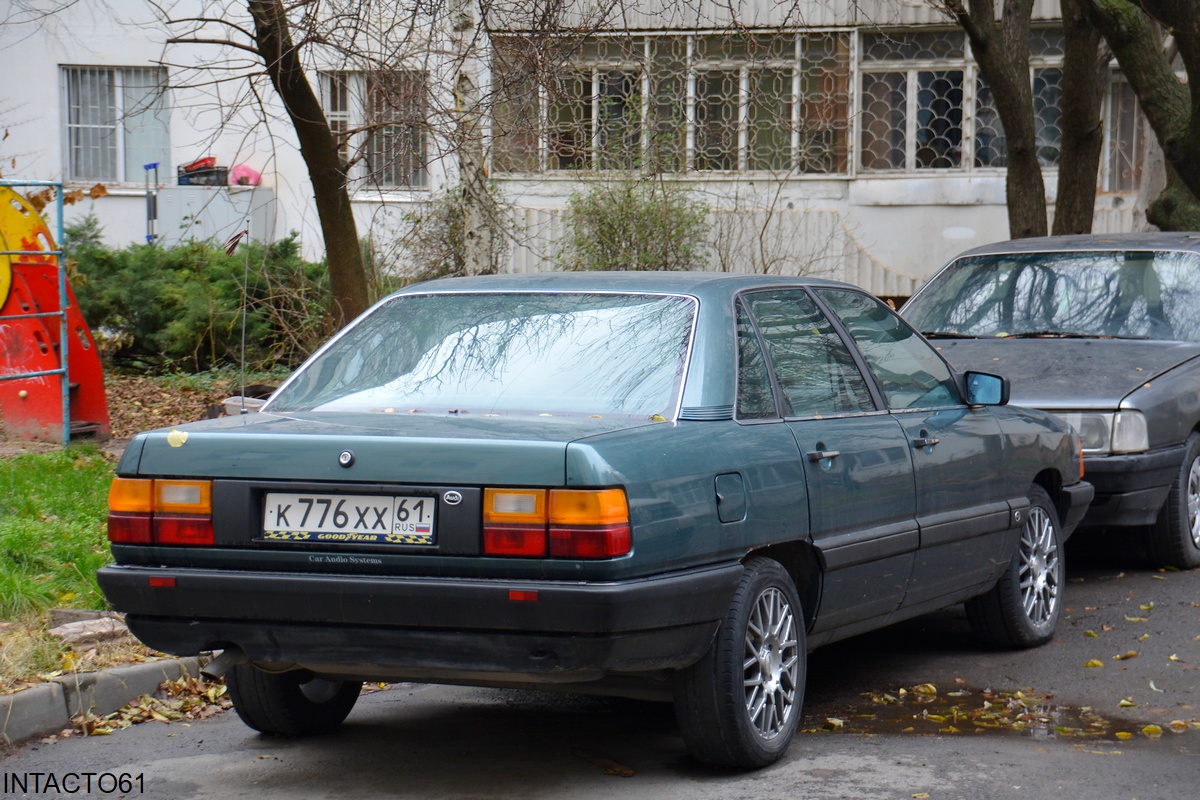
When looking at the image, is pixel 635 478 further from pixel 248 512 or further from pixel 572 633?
pixel 248 512

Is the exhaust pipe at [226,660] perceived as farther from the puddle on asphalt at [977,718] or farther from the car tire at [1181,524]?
the car tire at [1181,524]

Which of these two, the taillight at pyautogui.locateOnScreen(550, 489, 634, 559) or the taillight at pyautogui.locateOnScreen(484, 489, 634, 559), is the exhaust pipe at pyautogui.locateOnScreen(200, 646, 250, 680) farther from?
the taillight at pyautogui.locateOnScreen(550, 489, 634, 559)

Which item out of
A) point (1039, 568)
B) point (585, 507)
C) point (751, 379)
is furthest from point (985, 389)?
point (585, 507)

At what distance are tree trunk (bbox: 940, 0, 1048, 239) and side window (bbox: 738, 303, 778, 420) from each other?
30.2ft

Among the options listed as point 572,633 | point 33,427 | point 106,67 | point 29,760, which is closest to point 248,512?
point 572,633

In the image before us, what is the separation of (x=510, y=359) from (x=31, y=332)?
7034 mm

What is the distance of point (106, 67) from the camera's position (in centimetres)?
2125

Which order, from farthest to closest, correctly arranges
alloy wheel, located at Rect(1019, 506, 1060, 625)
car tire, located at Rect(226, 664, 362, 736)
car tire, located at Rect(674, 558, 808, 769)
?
alloy wheel, located at Rect(1019, 506, 1060, 625) < car tire, located at Rect(226, 664, 362, 736) < car tire, located at Rect(674, 558, 808, 769)

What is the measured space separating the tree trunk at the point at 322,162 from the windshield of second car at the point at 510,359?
593 centimetres

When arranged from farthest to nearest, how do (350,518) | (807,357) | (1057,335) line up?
(1057,335)
(807,357)
(350,518)

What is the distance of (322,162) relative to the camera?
11.9 m

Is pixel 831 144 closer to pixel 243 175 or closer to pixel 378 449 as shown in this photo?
pixel 243 175

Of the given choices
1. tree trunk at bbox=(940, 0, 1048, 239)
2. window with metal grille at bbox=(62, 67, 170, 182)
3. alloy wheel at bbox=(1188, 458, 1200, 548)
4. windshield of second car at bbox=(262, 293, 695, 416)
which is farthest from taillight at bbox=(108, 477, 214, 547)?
window with metal grille at bbox=(62, 67, 170, 182)

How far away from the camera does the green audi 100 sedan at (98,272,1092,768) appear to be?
3.97 metres
